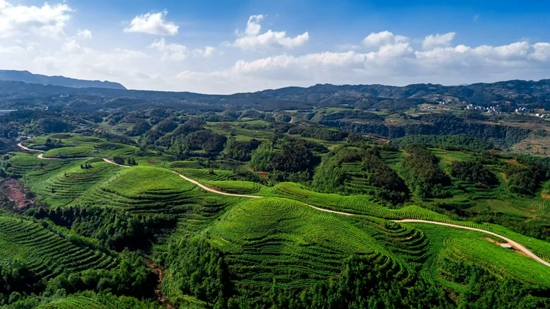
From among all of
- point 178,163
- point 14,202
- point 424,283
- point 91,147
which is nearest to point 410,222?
point 424,283

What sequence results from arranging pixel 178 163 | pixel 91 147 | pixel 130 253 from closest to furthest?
1. pixel 130 253
2. pixel 178 163
3. pixel 91 147

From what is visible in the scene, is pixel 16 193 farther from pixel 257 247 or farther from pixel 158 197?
pixel 257 247

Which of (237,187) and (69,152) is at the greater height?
(69,152)

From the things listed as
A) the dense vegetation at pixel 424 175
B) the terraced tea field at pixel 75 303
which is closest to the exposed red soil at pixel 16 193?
the terraced tea field at pixel 75 303

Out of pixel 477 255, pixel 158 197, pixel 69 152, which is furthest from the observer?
pixel 69 152

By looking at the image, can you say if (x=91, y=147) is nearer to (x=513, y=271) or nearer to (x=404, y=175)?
(x=404, y=175)

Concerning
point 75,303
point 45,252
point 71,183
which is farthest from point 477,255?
point 71,183
